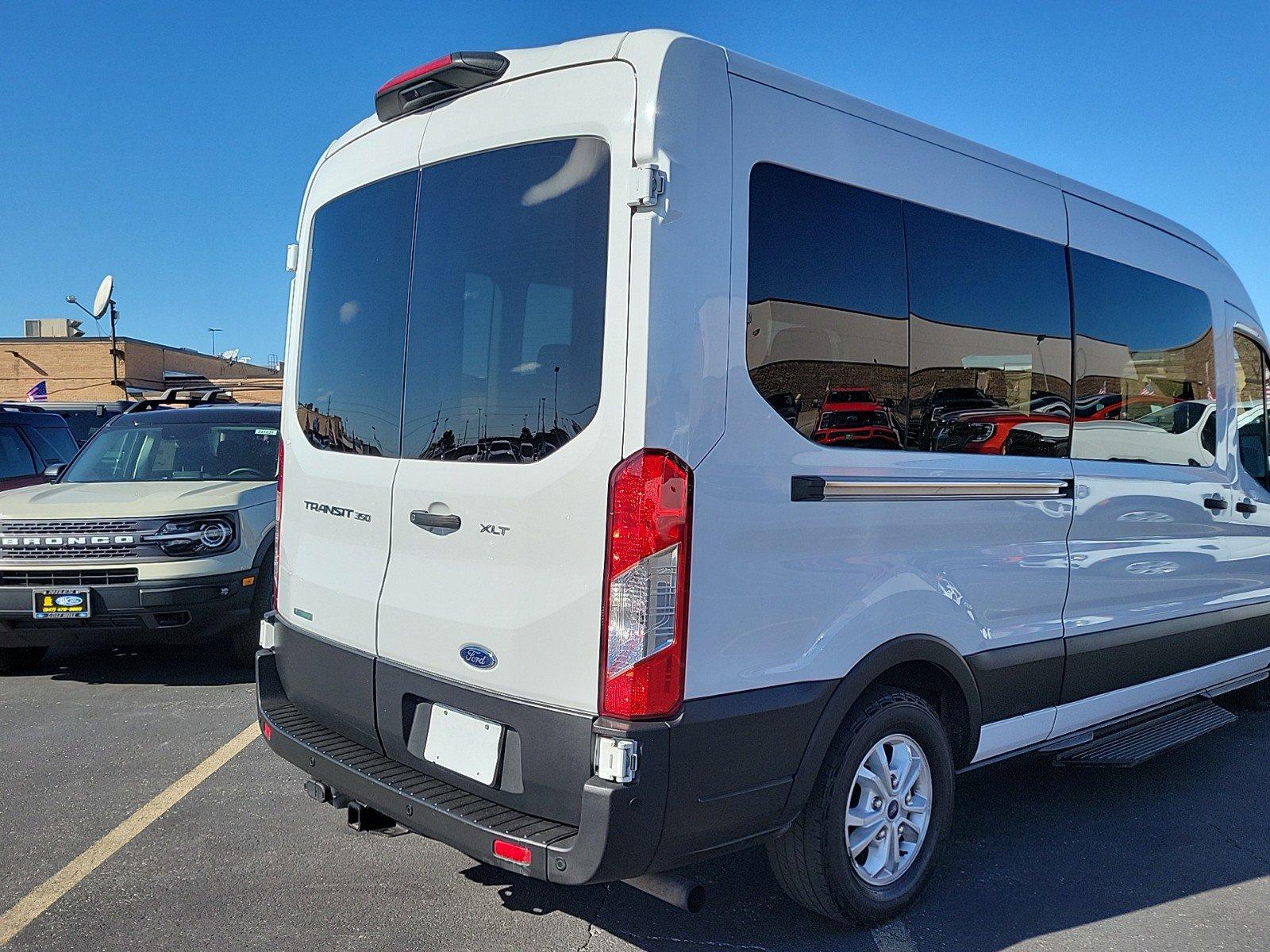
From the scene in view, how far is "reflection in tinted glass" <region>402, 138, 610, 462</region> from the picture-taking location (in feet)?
8.87

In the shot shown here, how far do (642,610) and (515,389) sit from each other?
74 cm

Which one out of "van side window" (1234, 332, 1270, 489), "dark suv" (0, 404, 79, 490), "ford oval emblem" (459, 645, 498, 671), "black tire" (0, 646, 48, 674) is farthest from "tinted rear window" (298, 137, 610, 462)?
"dark suv" (0, 404, 79, 490)

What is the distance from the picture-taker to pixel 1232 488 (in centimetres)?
502

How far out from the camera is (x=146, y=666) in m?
6.85

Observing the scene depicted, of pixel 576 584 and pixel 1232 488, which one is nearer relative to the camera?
pixel 576 584

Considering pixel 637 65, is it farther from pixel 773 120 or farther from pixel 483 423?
pixel 483 423

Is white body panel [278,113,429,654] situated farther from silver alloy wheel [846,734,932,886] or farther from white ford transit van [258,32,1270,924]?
silver alloy wheel [846,734,932,886]

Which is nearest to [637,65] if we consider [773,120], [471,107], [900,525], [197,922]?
[773,120]

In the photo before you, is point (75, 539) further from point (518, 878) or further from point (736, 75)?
point (736, 75)

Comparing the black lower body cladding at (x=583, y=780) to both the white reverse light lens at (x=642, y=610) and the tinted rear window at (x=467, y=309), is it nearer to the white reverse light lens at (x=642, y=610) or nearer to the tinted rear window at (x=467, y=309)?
the white reverse light lens at (x=642, y=610)

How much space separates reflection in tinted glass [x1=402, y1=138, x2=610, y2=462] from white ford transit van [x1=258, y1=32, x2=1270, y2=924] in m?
0.01

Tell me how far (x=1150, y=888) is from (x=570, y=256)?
304 cm

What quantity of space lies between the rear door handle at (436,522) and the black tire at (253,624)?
3697mm

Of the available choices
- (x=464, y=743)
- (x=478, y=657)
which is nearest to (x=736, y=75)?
(x=478, y=657)
